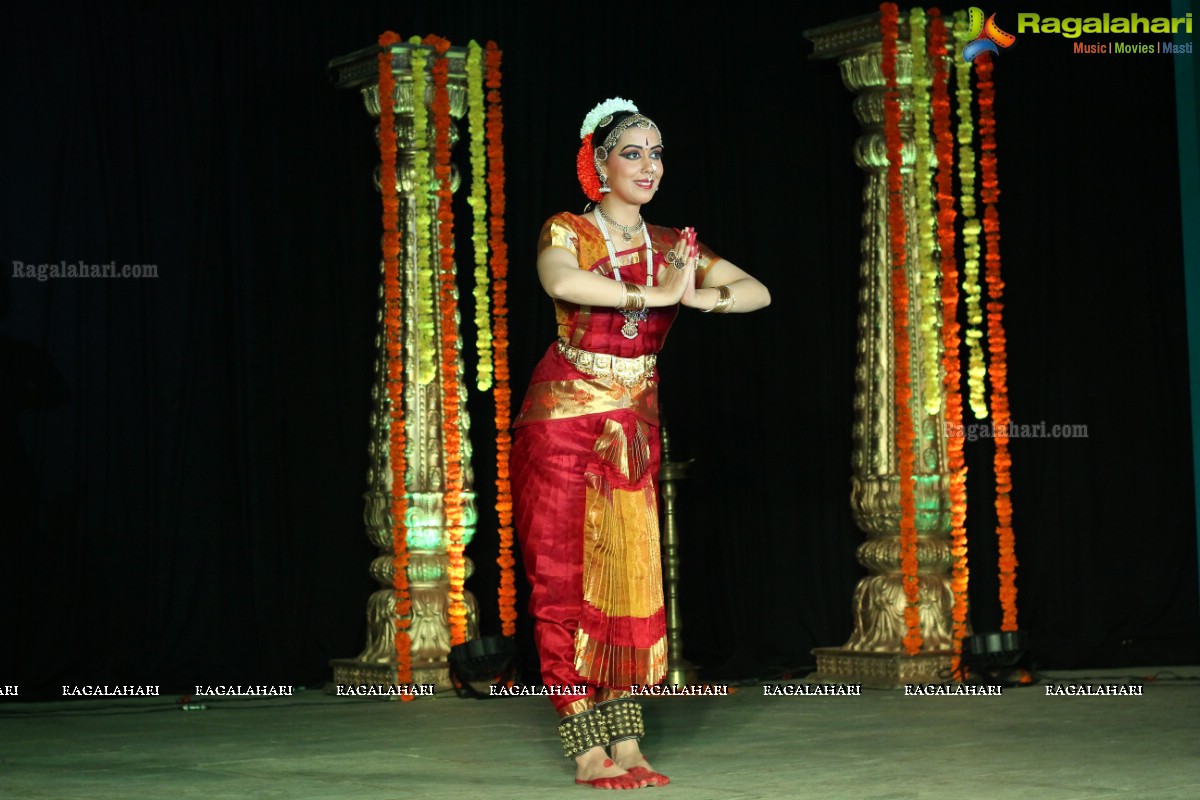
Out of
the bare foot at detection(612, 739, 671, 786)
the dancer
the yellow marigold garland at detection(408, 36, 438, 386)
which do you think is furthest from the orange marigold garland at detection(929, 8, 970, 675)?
the bare foot at detection(612, 739, 671, 786)

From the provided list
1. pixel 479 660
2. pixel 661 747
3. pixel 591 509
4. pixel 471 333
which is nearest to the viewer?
pixel 591 509

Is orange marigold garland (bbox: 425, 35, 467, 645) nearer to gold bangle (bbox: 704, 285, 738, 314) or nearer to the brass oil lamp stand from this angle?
the brass oil lamp stand

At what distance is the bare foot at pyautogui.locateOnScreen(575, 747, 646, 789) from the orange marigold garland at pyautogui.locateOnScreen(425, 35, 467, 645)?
1.84 m

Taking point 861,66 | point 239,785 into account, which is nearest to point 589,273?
point 239,785

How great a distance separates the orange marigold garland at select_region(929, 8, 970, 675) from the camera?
5598mm

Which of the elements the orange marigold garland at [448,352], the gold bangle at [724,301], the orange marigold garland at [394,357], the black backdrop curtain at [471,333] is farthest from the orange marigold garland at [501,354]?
the gold bangle at [724,301]

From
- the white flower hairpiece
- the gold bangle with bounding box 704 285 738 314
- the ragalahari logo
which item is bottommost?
the gold bangle with bounding box 704 285 738 314

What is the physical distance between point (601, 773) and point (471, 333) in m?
2.61

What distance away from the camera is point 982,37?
5.76 meters

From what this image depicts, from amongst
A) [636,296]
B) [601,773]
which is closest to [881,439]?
[636,296]

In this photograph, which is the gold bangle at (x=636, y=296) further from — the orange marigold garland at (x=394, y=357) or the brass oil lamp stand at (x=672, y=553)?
the orange marigold garland at (x=394, y=357)

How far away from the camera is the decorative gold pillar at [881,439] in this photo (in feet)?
18.4

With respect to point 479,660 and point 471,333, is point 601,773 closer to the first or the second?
point 479,660

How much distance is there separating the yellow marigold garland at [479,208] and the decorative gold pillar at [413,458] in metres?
0.10
